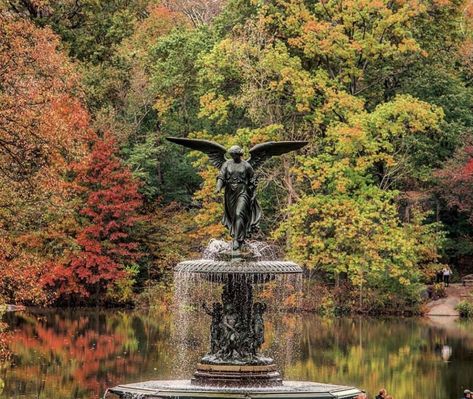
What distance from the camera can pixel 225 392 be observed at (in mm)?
21141

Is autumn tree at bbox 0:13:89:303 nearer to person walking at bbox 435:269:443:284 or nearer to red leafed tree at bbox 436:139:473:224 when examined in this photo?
red leafed tree at bbox 436:139:473:224

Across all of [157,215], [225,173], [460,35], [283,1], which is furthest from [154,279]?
[225,173]

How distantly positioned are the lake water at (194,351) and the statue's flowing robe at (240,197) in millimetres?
6445

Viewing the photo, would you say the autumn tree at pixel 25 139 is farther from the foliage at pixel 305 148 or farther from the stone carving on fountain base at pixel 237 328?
the foliage at pixel 305 148

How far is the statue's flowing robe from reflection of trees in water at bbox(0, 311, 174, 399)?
21.4 feet

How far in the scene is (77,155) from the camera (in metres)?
32.6

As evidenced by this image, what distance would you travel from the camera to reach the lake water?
30734 millimetres

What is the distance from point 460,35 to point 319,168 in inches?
455

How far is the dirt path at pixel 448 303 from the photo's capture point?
53125 millimetres

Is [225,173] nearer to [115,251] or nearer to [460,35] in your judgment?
[115,251]

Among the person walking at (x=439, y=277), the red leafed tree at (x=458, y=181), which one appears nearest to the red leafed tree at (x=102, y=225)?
the person walking at (x=439, y=277)

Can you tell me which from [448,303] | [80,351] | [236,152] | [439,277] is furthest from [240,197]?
[439,277]

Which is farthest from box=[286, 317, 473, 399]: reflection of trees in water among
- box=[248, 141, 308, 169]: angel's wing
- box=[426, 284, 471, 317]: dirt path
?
box=[248, 141, 308, 169]: angel's wing

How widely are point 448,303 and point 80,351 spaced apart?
21377 millimetres
